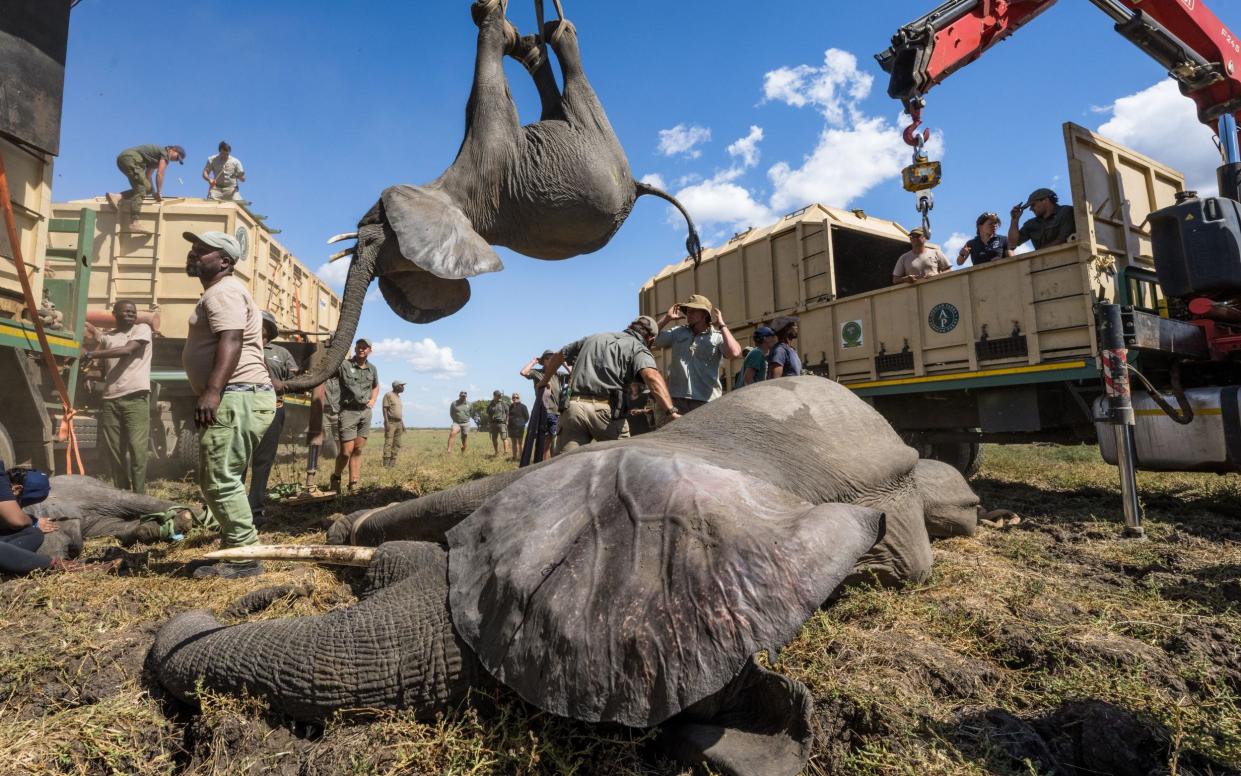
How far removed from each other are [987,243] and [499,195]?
5.36m

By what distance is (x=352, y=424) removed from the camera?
276 inches

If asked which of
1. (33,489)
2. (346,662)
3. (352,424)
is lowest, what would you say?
(346,662)

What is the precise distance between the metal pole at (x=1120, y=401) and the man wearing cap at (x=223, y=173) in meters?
13.2

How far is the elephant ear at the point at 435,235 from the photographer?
13.8 feet

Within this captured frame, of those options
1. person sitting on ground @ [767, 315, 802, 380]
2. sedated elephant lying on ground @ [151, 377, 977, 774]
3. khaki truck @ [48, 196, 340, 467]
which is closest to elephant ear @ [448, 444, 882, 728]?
sedated elephant lying on ground @ [151, 377, 977, 774]

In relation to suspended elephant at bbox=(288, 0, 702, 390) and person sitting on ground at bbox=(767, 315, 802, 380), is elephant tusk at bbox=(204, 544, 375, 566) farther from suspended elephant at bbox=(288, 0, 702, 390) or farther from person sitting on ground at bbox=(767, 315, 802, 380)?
person sitting on ground at bbox=(767, 315, 802, 380)

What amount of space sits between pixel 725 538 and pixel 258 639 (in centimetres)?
151

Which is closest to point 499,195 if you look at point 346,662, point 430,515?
point 430,515

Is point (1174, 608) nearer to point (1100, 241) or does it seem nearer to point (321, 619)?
point (321, 619)

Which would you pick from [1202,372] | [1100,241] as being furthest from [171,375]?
[1202,372]

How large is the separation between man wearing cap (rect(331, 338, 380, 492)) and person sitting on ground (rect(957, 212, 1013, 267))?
718 centimetres

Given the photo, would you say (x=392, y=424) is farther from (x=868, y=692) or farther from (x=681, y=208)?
(x=868, y=692)

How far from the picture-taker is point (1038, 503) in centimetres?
577

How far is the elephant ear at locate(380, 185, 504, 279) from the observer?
166 inches
